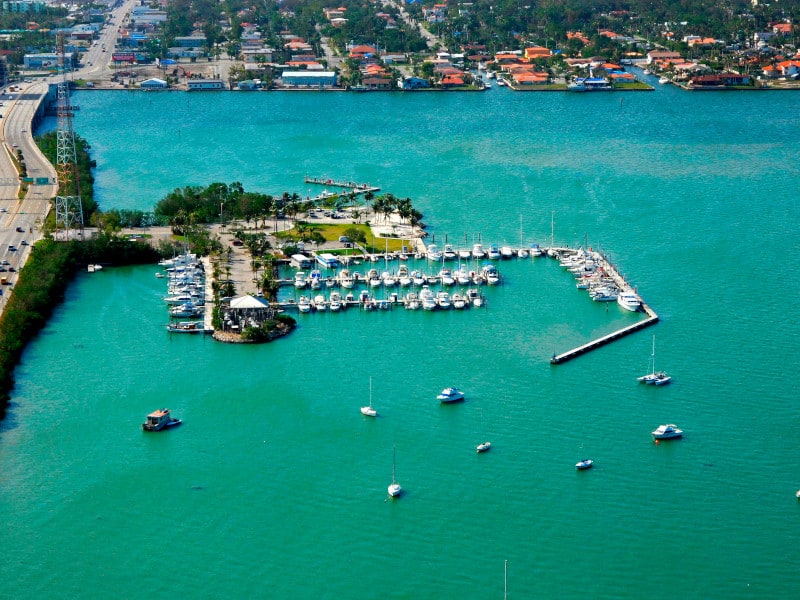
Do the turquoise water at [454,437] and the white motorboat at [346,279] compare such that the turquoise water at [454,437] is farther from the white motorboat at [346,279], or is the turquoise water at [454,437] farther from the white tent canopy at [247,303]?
the white motorboat at [346,279]

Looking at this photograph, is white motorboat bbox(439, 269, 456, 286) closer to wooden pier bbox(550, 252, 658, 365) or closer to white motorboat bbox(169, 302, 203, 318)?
wooden pier bbox(550, 252, 658, 365)

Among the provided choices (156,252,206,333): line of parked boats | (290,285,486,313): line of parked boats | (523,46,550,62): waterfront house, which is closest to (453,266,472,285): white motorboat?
(290,285,486,313): line of parked boats

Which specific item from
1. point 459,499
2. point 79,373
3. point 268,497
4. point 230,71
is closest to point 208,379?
point 79,373

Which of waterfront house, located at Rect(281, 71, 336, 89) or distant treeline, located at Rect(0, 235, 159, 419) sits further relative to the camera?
waterfront house, located at Rect(281, 71, 336, 89)

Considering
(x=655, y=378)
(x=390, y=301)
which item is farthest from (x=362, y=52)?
(x=655, y=378)

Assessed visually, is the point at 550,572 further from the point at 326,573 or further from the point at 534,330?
the point at 534,330
